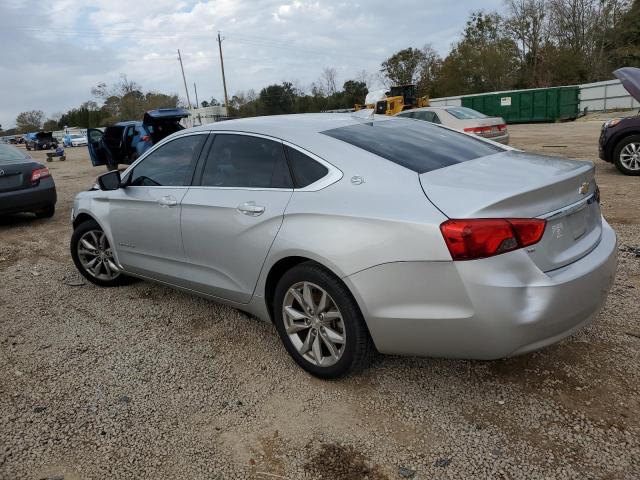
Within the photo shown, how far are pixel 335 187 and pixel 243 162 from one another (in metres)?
0.91

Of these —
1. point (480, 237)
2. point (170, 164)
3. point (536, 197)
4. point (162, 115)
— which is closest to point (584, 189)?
point (536, 197)

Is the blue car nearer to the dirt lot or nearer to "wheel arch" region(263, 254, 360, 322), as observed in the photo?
the dirt lot

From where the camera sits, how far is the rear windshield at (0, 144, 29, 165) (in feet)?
26.8

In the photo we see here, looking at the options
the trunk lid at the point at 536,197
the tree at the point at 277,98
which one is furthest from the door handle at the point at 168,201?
the tree at the point at 277,98

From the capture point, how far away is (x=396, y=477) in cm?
230

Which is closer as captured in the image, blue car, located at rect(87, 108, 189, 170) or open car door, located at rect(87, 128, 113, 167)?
blue car, located at rect(87, 108, 189, 170)

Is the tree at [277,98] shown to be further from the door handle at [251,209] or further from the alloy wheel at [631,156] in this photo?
the door handle at [251,209]

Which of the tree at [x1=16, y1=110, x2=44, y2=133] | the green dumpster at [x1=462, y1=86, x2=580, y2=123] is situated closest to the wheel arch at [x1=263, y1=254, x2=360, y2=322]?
the green dumpster at [x1=462, y1=86, x2=580, y2=123]

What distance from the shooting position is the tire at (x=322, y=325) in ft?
9.00

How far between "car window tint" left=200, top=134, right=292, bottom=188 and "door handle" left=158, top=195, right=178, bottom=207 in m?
0.29

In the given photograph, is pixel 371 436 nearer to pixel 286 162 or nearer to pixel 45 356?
pixel 286 162

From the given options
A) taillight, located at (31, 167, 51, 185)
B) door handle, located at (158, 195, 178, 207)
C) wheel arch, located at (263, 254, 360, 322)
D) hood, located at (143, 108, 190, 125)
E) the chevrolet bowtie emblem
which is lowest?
wheel arch, located at (263, 254, 360, 322)

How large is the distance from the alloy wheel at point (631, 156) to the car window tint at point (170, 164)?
8055 millimetres

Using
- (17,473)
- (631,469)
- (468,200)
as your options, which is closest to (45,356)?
(17,473)
